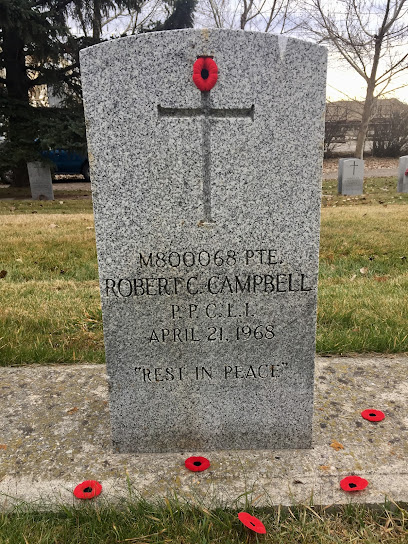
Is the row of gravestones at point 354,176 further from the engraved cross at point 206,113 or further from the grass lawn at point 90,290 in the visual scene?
the engraved cross at point 206,113

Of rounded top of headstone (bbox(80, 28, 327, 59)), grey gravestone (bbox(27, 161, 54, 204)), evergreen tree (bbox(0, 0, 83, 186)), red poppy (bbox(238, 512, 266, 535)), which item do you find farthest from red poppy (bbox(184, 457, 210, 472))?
grey gravestone (bbox(27, 161, 54, 204))

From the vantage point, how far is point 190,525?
166cm

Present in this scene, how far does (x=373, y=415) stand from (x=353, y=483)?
53 centimetres

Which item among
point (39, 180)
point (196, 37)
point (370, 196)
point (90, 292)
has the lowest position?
point (90, 292)

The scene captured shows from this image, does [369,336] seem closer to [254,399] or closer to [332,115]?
[254,399]

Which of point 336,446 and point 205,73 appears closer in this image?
point 205,73

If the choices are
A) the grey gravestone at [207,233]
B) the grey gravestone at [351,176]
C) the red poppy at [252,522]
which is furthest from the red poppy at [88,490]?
the grey gravestone at [351,176]

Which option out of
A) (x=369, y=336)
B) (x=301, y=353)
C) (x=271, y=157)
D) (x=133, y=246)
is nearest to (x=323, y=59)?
(x=271, y=157)

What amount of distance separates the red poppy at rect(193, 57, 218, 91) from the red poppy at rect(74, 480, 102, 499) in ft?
5.27

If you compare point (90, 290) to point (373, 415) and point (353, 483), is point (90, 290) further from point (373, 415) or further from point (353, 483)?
point (353, 483)

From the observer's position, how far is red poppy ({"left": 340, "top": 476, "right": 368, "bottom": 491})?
1791 millimetres

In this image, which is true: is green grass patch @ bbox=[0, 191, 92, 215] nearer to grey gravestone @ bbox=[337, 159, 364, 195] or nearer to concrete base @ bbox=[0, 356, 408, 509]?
grey gravestone @ bbox=[337, 159, 364, 195]

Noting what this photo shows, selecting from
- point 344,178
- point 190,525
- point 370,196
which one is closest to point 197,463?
point 190,525

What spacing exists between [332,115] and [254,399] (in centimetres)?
3052
